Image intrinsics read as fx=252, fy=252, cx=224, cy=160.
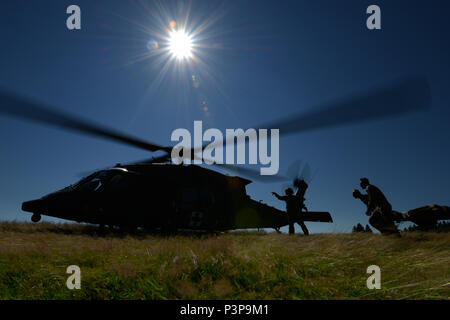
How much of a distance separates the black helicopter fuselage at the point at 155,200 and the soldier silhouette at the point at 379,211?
4097mm

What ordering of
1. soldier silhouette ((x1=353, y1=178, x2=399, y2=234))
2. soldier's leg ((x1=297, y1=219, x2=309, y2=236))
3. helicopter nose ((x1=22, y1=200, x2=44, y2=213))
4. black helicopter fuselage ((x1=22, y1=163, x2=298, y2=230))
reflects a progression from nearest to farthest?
soldier silhouette ((x1=353, y1=178, x2=399, y2=234)) → helicopter nose ((x1=22, y1=200, x2=44, y2=213)) → black helicopter fuselage ((x1=22, y1=163, x2=298, y2=230)) → soldier's leg ((x1=297, y1=219, x2=309, y2=236))

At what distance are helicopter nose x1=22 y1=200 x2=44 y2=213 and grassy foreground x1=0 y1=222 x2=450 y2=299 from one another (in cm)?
318

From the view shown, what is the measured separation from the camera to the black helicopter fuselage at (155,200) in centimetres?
729

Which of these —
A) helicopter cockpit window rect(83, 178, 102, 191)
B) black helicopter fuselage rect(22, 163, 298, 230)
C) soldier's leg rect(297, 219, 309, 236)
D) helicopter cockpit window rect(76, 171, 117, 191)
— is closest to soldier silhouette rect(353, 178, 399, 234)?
soldier's leg rect(297, 219, 309, 236)

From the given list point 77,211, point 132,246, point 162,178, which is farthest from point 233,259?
point 77,211

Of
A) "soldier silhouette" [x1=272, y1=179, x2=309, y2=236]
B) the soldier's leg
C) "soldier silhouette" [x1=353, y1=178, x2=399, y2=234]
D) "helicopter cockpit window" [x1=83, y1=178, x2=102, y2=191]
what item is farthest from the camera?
"soldier silhouette" [x1=272, y1=179, x2=309, y2=236]

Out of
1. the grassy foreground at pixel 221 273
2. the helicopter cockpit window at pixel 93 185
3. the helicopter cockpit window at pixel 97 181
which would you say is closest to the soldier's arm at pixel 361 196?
the grassy foreground at pixel 221 273

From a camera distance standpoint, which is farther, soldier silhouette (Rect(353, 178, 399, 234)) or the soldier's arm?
the soldier's arm

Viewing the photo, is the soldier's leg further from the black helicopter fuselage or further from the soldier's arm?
the soldier's arm

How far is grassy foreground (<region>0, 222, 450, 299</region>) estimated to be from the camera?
248cm

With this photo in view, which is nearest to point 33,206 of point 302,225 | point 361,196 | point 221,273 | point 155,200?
point 155,200
